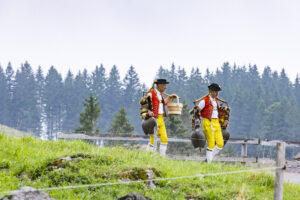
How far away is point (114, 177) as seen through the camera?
715 centimetres

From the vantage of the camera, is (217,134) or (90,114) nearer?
(217,134)

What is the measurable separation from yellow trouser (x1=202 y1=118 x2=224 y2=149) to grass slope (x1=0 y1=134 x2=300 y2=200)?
1570mm

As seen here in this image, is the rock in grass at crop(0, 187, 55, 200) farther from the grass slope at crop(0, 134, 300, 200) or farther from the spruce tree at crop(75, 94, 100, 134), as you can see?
the spruce tree at crop(75, 94, 100, 134)

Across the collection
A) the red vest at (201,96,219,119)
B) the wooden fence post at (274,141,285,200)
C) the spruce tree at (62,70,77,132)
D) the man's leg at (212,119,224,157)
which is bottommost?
the wooden fence post at (274,141,285,200)

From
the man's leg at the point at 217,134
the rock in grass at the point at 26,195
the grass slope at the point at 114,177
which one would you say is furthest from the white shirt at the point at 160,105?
the rock in grass at the point at 26,195

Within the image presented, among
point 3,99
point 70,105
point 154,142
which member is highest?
point 3,99

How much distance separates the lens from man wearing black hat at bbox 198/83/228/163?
10.3m

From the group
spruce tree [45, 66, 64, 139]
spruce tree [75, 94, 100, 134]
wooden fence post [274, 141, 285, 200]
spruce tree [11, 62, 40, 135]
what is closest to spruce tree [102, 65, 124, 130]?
spruce tree [45, 66, 64, 139]

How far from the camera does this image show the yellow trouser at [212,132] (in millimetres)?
10250

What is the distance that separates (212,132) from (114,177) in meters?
3.87

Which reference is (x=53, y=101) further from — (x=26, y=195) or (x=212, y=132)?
(x=26, y=195)

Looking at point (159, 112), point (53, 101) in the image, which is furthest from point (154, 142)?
point (53, 101)

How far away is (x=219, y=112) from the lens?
10547mm

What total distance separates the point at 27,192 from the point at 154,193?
238 centimetres
